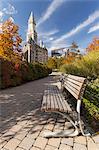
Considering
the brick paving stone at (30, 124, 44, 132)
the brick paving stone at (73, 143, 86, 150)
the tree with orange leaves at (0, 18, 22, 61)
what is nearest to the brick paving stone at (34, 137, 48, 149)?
the brick paving stone at (30, 124, 44, 132)

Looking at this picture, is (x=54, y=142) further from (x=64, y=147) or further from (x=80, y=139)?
(x=80, y=139)

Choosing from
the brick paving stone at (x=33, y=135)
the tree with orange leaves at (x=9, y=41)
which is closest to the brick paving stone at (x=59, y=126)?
the brick paving stone at (x=33, y=135)

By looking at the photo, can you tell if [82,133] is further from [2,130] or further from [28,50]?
[28,50]

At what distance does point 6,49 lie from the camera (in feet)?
49.9

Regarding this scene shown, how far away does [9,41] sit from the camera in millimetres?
15281

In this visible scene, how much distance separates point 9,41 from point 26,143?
43.5ft

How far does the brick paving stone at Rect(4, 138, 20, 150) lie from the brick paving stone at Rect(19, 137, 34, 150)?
0.29 feet

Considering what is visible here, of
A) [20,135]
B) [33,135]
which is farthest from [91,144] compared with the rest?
[20,135]

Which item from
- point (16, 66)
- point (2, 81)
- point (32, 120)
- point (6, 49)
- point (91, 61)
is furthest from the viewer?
point (6, 49)

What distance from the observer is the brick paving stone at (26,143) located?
294 cm

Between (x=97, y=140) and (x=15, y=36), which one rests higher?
(x=15, y=36)

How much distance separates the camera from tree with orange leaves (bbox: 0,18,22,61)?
1509 centimetres

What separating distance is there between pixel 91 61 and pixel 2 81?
17.4 feet

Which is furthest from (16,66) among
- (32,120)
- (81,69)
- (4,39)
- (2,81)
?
(32,120)
